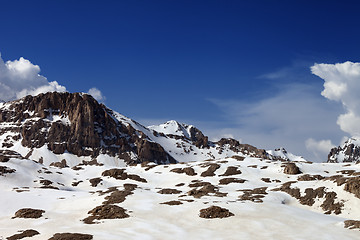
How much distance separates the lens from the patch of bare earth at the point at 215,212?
40.5 m

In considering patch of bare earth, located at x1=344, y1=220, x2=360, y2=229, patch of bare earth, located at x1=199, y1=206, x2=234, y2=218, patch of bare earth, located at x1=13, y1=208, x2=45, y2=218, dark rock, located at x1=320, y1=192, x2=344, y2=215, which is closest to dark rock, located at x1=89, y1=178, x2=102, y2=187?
patch of bare earth, located at x1=13, y1=208, x2=45, y2=218

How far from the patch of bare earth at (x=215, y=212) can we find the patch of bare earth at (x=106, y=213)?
11301 mm

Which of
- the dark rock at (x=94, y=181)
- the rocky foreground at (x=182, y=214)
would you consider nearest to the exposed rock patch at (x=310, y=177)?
the rocky foreground at (x=182, y=214)

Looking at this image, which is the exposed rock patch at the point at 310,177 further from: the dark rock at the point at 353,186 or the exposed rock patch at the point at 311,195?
the dark rock at the point at 353,186

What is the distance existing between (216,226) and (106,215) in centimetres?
1673

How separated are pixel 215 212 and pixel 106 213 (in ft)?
53.7

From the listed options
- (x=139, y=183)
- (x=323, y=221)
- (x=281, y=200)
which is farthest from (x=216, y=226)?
(x=139, y=183)

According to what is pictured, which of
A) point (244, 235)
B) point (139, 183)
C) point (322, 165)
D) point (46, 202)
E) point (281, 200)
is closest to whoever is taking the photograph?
point (244, 235)

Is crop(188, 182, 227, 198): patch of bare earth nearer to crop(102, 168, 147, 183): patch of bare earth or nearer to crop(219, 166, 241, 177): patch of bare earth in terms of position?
crop(219, 166, 241, 177): patch of bare earth

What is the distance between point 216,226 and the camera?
120ft

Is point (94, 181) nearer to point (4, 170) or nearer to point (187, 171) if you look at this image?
point (4, 170)

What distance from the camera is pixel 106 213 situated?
4331cm

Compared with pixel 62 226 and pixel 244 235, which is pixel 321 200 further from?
pixel 62 226

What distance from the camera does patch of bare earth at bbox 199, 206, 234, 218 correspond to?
1594 inches
